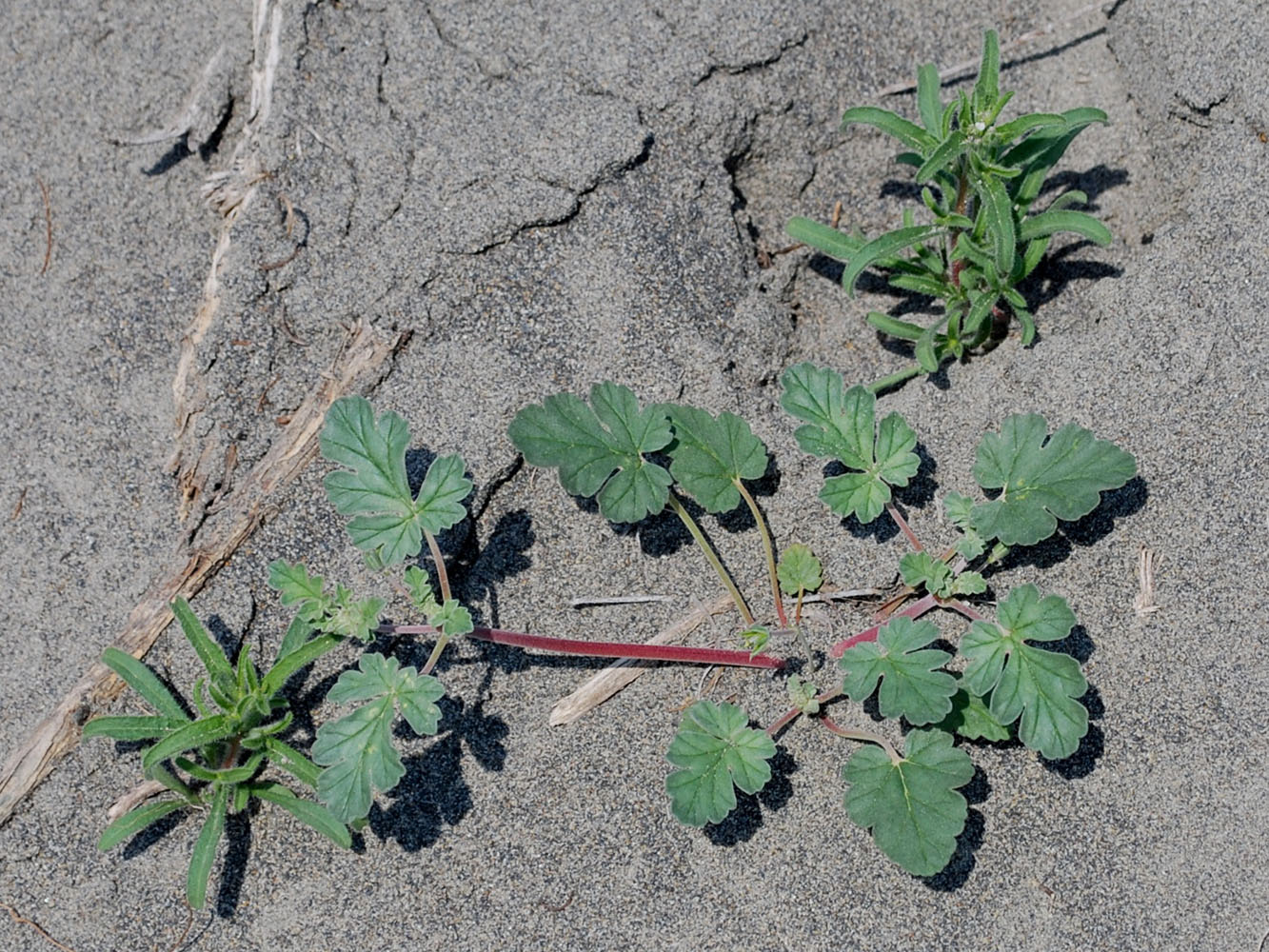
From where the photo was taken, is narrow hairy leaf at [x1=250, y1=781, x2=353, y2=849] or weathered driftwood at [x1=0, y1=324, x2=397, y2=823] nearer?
narrow hairy leaf at [x1=250, y1=781, x2=353, y2=849]

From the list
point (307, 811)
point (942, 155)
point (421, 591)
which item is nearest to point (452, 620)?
point (421, 591)

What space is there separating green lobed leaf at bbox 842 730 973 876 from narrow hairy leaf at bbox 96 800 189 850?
1594mm

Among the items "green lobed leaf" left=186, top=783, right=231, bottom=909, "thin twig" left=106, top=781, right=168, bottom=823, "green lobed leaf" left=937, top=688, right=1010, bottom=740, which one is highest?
"thin twig" left=106, top=781, right=168, bottom=823

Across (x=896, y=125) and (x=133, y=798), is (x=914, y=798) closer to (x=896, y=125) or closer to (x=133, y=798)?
(x=896, y=125)

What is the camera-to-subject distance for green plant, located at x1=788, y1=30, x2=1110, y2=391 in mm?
2660

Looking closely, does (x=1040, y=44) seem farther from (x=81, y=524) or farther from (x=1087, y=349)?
(x=81, y=524)

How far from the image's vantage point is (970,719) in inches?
102

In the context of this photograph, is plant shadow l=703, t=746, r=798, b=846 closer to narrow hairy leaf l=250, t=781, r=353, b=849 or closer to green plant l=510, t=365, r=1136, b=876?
green plant l=510, t=365, r=1136, b=876

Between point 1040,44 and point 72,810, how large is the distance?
332cm

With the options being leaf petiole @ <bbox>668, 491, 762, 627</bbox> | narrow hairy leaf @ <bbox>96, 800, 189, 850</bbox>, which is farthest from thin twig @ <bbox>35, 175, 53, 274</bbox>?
leaf petiole @ <bbox>668, 491, 762, 627</bbox>

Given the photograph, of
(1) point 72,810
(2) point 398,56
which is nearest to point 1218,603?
(2) point 398,56

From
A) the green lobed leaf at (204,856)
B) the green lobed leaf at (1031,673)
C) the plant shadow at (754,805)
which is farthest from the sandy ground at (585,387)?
the green lobed leaf at (1031,673)

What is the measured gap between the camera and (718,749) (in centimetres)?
252

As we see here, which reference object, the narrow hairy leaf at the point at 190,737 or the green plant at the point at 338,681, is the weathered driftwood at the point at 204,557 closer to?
the green plant at the point at 338,681
